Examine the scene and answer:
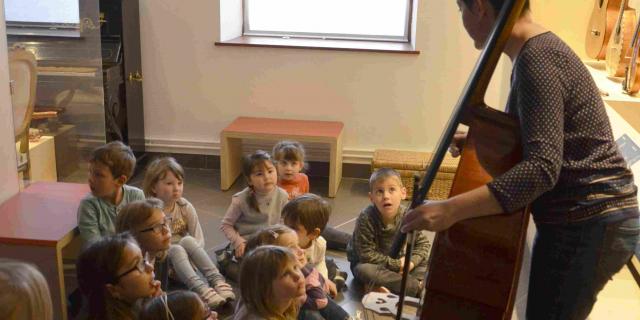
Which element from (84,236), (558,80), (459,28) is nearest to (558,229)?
(558,80)

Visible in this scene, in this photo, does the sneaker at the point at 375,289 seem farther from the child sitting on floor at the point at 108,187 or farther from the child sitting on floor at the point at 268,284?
the child sitting on floor at the point at 108,187

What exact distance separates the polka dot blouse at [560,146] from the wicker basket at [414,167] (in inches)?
104

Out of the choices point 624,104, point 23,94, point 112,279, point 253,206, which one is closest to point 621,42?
point 624,104

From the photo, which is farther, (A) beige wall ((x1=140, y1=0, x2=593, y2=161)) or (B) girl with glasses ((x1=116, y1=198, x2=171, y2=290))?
(A) beige wall ((x1=140, y1=0, x2=593, y2=161))

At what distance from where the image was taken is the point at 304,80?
486 centimetres

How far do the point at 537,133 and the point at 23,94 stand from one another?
9.68 feet

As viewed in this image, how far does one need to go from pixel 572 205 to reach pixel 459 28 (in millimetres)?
3217

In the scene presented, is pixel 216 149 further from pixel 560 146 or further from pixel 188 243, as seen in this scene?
pixel 560 146

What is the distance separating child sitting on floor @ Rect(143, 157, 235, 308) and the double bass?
157 cm

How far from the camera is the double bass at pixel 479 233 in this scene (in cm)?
155

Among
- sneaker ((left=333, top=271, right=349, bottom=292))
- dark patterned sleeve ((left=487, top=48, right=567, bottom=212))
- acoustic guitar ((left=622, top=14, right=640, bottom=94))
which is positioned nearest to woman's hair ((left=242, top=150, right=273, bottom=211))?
sneaker ((left=333, top=271, right=349, bottom=292))

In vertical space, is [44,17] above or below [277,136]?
above

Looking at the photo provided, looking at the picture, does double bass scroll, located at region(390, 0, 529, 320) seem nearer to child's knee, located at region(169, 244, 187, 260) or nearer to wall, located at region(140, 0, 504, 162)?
child's knee, located at region(169, 244, 187, 260)

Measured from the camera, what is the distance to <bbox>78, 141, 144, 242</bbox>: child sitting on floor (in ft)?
9.50
